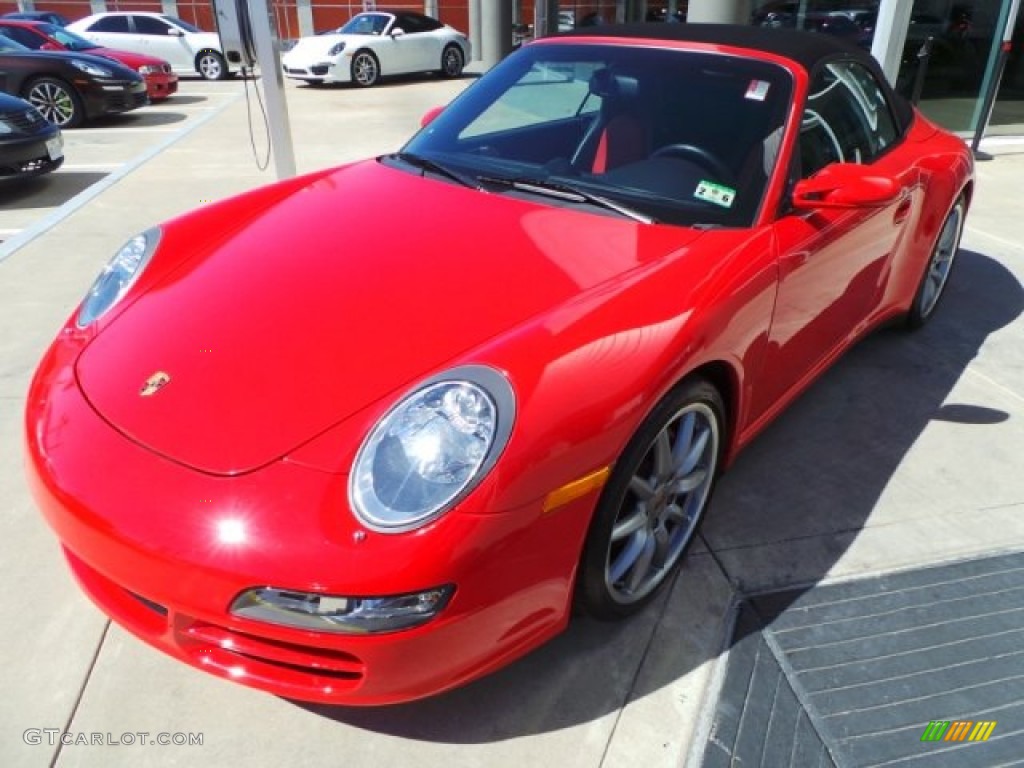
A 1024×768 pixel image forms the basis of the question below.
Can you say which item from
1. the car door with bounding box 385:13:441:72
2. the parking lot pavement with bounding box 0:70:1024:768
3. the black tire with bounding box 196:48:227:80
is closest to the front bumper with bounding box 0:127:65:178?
the parking lot pavement with bounding box 0:70:1024:768

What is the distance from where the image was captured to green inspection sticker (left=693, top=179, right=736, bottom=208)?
2.38 m

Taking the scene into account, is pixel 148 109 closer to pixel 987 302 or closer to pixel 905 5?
pixel 905 5

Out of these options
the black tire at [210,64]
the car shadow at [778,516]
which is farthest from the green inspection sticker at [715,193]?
the black tire at [210,64]

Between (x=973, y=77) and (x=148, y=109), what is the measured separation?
11.2m

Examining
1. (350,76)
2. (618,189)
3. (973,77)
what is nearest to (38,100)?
(350,76)

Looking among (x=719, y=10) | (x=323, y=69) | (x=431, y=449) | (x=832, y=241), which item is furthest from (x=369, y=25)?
(x=431, y=449)

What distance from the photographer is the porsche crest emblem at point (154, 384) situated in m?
1.84

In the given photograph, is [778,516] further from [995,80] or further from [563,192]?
[995,80]

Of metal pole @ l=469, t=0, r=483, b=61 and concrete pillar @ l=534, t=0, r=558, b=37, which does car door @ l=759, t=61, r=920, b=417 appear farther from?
metal pole @ l=469, t=0, r=483, b=61

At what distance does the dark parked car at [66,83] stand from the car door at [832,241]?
9.27m

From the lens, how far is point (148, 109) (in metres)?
11.9

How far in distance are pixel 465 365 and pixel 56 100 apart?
33.3ft

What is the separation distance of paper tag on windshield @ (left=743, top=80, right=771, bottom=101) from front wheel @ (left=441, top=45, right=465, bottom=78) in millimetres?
14634

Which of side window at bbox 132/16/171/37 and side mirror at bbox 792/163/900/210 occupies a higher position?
side mirror at bbox 792/163/900/210
